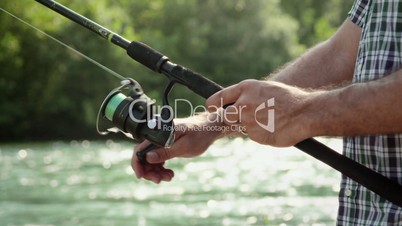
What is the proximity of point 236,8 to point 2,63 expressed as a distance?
13.2 meters

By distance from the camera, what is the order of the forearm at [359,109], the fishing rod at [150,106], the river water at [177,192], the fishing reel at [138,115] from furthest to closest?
the river water at [177,192] → the fishing reel at [138,115] → the fishing rod at [150,106] → the forearm at [359,109]

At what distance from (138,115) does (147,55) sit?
7.6 inches

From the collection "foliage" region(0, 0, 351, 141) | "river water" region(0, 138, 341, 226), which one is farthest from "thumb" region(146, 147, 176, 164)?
"foliage" region(0, 0, 351, 141)

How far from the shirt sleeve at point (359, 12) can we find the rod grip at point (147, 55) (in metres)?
0.57

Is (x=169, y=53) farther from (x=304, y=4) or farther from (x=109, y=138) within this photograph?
(x=304, y=4)

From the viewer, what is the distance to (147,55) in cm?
258

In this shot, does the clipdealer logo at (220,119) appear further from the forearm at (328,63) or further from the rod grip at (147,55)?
the forearm at (328,63)

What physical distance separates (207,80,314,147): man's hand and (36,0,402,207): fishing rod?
13 centimetres

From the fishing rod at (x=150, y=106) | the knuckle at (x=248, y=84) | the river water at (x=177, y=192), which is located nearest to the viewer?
the knuckle at (x=248, y=84)

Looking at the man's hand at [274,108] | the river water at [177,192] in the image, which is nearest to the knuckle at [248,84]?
the man's hand at [274,108]

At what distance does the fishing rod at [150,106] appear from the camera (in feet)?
7.32

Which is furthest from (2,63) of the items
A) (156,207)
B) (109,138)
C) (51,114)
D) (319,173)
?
(156,207)

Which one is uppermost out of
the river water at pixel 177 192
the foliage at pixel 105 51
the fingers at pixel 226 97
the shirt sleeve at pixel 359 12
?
the foliage at pixel 105 51

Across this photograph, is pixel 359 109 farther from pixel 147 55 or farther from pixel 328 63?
pixel 147 55
